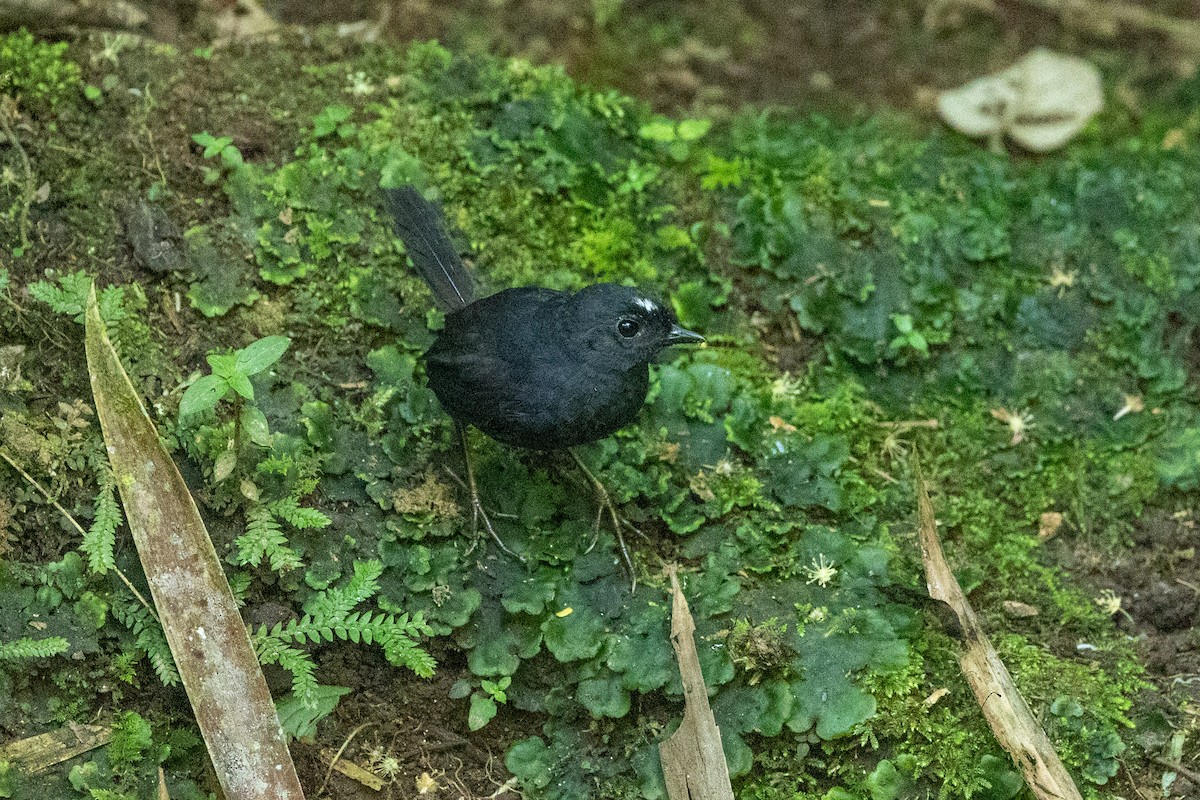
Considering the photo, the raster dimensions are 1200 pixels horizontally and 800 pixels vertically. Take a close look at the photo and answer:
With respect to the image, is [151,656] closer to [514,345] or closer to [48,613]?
[48,613]

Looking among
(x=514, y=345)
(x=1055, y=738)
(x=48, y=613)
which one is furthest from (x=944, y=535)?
(x=48, y=613)

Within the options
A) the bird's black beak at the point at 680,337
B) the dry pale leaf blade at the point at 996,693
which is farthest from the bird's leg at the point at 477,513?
the dry pale leaf blade at the point at 996,693

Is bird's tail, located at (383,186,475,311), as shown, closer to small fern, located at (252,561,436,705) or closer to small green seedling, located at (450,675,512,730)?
small fern, located at (252,561,436,705)

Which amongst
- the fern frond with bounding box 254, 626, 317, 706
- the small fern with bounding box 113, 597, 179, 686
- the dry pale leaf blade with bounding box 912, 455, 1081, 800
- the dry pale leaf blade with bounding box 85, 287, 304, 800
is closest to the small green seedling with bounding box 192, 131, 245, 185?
the dry pale leaf blade with bounding box 85, 287, 304, 800

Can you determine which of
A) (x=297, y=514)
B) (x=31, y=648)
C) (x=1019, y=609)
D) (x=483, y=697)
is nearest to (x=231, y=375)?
(x=297, y=514)

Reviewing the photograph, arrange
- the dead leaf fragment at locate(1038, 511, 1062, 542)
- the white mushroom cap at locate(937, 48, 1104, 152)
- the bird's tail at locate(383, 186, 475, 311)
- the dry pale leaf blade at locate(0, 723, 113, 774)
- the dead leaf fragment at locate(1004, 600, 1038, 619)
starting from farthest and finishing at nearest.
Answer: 1. the white mushroom cap at locate(937, 48, 1104, 152)
2. the dead leaf fragment at locate(1038, 511, 1062, 542)
3. the bird's tail at locate(383, 186, 475, 311)
4. the dead leaf fragment at locate(1004, 600, 1038, 619)
5. the dry pale leaf blade at locate(0, 723, 113, 774)

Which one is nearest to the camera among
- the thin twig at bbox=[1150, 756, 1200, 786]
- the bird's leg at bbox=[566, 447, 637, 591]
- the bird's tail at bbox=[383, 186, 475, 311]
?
the thin twig at bbox=[1150, 756, 1200, 786]

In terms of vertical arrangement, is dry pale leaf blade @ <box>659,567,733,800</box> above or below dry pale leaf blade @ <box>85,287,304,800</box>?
below
